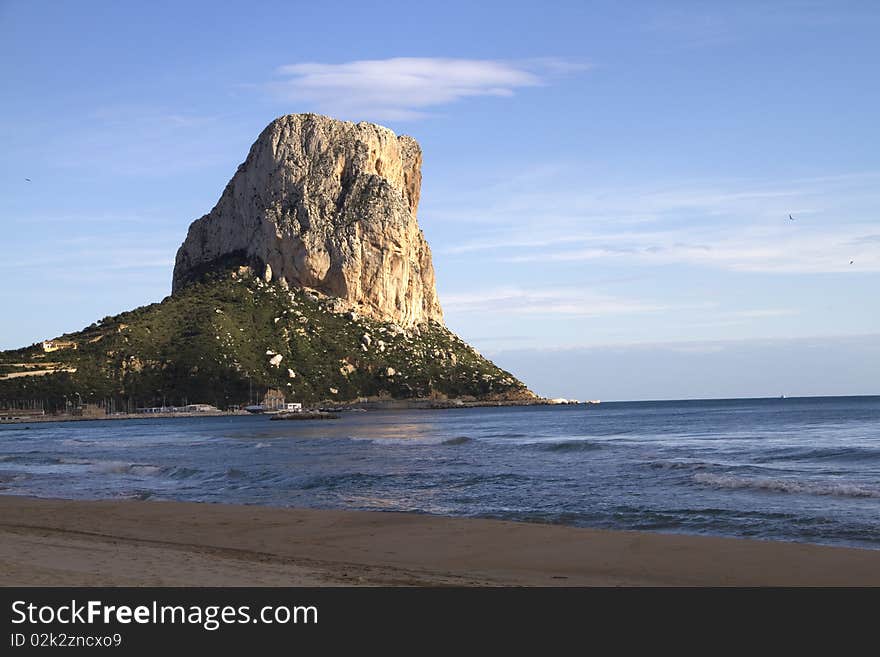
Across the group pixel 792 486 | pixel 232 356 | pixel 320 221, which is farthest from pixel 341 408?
pixel 792 486

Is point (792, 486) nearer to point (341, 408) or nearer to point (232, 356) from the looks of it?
point (341, 408)

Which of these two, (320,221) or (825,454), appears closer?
(825,454)

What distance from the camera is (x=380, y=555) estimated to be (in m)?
15.6

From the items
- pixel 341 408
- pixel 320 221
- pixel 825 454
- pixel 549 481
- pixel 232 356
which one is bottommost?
pixel 341 408

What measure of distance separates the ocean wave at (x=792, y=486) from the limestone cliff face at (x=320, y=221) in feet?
437

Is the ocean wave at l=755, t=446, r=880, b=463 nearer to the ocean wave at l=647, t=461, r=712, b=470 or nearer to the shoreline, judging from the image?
the ocean wave at l=647, t=461, r=712, b=470

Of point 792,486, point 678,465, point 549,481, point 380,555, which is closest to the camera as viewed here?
point 380,555

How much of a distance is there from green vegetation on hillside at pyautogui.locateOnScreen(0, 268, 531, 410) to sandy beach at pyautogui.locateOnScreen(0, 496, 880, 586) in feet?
406

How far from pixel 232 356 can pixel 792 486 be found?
125377 mm

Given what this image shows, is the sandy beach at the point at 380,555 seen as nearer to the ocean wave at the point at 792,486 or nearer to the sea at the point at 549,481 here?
the sea at the point at 549,481

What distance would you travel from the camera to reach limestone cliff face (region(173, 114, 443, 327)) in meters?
156

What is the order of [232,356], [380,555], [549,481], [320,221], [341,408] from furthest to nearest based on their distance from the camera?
[320,221]
[341,408]
[232,356]
[549,481]
[380,555]
